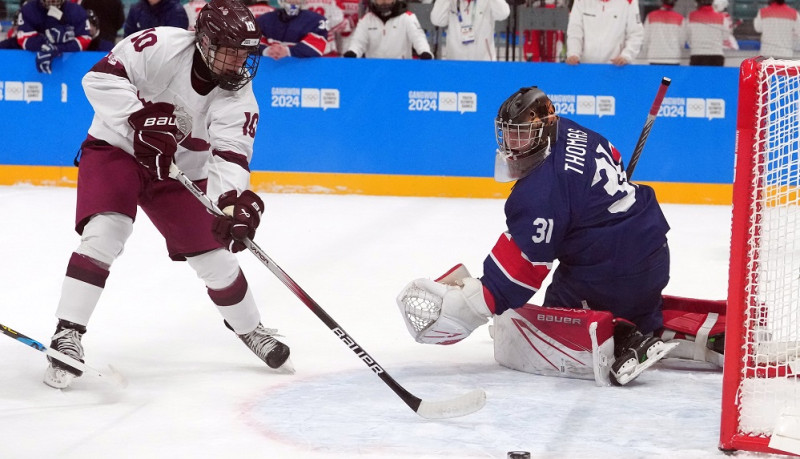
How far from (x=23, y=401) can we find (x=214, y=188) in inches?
31.6

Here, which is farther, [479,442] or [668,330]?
[668,330]

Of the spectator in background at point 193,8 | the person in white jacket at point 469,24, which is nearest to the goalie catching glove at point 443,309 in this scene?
the person in white jacket at point 469,24

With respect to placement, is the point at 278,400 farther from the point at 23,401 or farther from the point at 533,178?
the point at 533,178

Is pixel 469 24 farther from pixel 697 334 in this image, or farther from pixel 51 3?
pixel 697 334

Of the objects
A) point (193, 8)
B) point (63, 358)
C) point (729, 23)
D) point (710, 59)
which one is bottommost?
point (63, 358)

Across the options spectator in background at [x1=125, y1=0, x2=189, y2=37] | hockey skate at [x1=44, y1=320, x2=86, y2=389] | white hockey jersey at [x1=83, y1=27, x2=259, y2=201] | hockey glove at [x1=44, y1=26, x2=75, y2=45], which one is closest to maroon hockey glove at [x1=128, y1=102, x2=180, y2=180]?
white hockey jersey at [x1=83, y1=27, x2=259, y2=201]

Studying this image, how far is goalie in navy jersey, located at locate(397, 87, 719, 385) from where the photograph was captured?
3260 mm

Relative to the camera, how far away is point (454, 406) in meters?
3.00

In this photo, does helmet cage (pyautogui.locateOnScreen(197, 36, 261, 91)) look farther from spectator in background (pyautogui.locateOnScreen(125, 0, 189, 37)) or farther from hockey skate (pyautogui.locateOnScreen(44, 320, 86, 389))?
spectator in background (pyautogui.locateOnScreen(125, 0, 189, 37))

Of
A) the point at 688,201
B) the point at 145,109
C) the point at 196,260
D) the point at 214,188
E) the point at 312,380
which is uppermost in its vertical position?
the point at 145,109

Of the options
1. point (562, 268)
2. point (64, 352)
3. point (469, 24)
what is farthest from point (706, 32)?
point (64, 352)

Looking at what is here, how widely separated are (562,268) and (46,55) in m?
4.95

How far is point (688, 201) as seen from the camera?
24.6 feet

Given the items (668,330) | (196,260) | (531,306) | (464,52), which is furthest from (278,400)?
(464,52)
